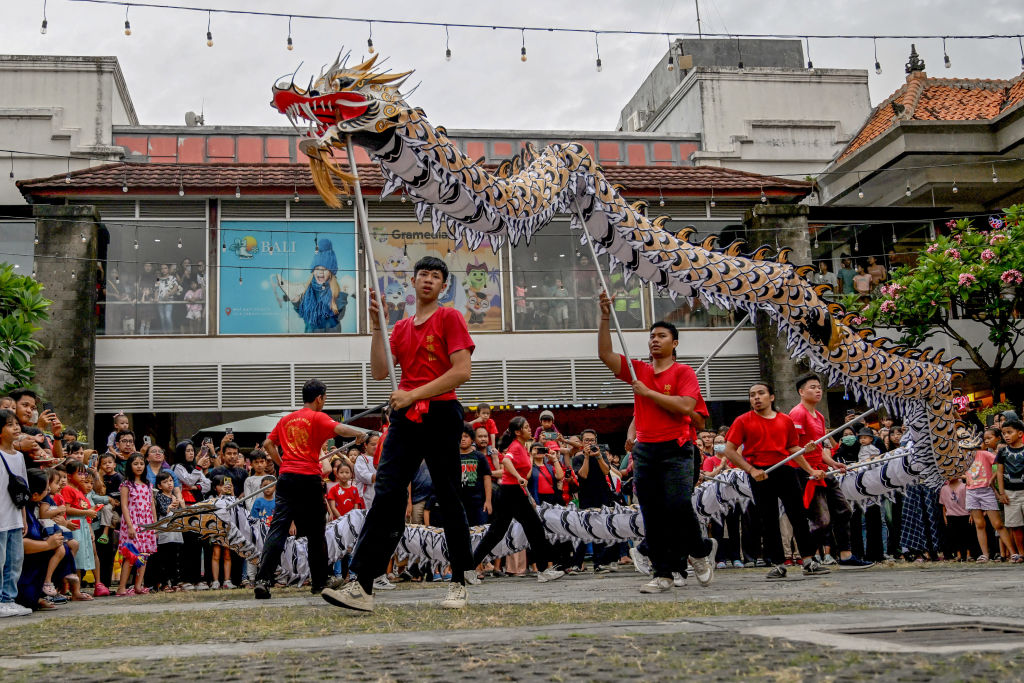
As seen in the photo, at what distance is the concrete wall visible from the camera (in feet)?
73.8

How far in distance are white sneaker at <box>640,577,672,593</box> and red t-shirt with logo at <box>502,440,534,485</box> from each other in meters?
3.00

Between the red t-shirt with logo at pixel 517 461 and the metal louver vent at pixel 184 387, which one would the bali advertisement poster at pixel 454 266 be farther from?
the red t-shirt with logo at pixel 517 461

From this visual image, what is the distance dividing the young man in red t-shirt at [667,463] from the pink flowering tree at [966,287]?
493 inches

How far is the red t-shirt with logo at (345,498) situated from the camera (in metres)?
11.6

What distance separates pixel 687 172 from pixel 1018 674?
67.9 feet

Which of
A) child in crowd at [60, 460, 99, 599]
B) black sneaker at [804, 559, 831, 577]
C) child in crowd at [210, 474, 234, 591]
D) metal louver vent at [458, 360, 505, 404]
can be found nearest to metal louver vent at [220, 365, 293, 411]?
metal louver vent at [458, 360, 505, 404]

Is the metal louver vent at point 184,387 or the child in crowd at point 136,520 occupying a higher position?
the metal louver vent at point 184,387

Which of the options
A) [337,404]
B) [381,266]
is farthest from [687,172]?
[337,404]

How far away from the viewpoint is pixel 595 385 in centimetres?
2108

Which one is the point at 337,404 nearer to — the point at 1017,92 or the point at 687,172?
the point at 687,172

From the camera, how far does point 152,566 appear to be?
38.2ft

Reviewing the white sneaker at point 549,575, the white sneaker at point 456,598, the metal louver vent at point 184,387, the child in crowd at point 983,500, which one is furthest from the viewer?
the metal louver vent at point 184,387

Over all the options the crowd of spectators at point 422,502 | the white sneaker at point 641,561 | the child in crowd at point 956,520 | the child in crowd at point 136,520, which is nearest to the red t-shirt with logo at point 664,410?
the crowd of spectators at point 422,502

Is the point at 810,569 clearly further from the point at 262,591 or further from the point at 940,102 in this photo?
the point at 940,102
